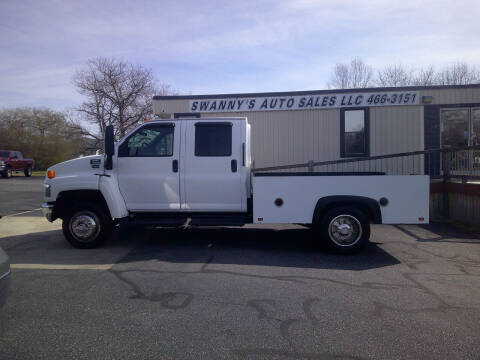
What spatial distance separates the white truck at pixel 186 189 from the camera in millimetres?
6531

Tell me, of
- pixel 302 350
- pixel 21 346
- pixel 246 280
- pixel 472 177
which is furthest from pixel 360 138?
pixel 21 346

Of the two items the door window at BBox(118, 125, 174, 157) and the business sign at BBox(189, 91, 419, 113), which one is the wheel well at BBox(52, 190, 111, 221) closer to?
the door window at BBox(118, 125, 174, 157)

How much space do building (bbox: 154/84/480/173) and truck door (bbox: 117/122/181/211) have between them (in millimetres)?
6409

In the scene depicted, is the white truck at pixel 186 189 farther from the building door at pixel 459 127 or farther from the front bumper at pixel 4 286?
the building door at pixel 459 127

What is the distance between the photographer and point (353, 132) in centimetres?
1280

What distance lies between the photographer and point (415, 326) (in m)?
3.77

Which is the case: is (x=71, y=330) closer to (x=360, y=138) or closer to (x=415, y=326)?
(x=415, y=326)

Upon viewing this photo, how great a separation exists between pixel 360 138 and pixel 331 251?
23.3ft

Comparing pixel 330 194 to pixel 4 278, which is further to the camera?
pixel 330 194

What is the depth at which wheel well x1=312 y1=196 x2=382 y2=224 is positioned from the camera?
21.0 feet

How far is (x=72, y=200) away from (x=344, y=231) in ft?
15.8

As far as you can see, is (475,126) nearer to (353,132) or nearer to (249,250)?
(353,132)

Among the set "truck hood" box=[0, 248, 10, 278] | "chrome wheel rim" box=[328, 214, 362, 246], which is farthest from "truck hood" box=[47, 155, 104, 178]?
"chrome wheel rim" box=[328, 214, 362, 246]

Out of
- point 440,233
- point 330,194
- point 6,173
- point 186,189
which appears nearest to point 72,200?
point 186,189
